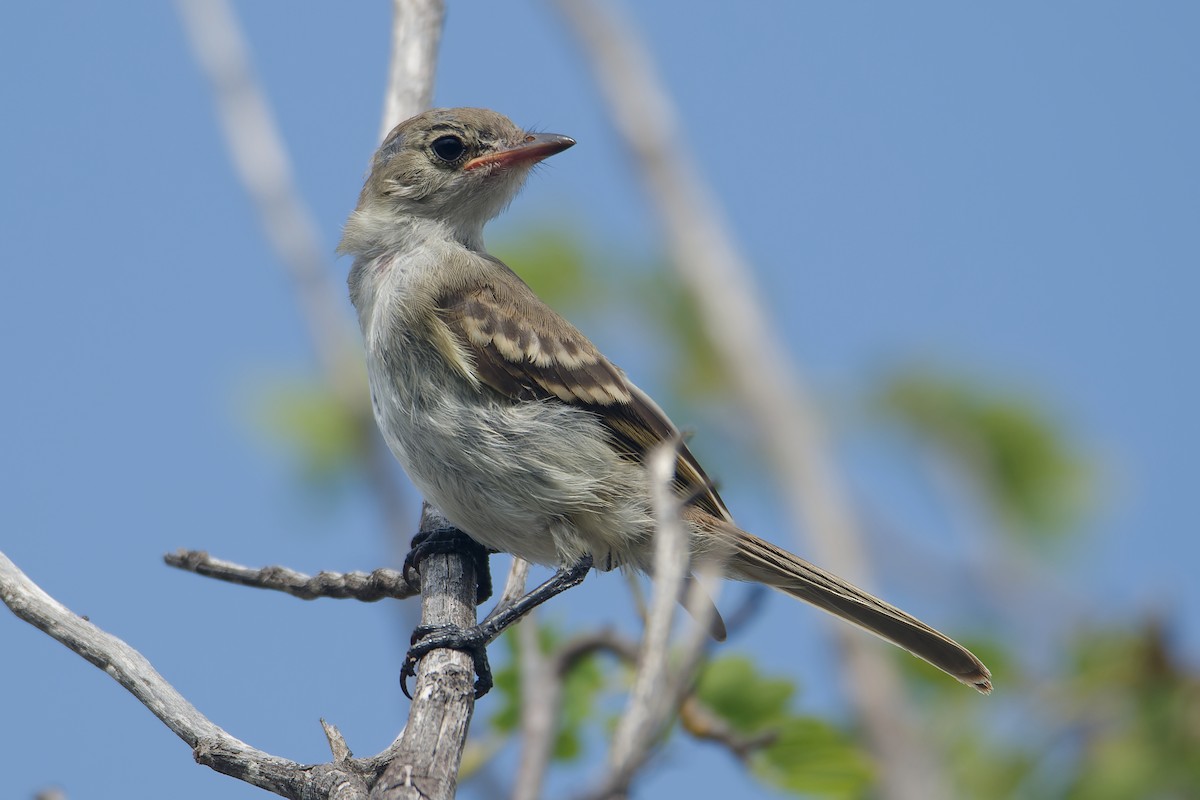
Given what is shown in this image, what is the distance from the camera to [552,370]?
5211 mm

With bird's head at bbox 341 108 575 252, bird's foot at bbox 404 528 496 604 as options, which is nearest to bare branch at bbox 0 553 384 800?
bird's foot at bbox 404 528 496 604

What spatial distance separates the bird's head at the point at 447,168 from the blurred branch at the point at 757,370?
2.25m

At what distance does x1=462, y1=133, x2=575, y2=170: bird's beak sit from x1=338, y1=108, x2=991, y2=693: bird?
1.75 feet

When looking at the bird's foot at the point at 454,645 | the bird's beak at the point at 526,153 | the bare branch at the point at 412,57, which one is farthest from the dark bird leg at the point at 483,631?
the bare branch at the point at 412,57

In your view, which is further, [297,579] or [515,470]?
[515,470]

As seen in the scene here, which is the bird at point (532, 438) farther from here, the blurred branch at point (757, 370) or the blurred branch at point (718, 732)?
the blurred branch at point (757, 370)

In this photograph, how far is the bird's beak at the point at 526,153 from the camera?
580 centimetres

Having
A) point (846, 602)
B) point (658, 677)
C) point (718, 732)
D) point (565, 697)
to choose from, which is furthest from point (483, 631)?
point (658, 677)

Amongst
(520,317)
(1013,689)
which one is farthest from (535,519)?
(1013,689)

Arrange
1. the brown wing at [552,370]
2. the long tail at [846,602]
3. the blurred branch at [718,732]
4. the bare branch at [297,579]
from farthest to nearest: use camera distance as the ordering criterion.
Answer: the brown wing at [552,370] < the long tail at [846,602] < the bare branch at [297,579] < the blurred branch at [718,732]

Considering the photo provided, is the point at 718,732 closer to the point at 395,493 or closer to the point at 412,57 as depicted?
the point at 395,493

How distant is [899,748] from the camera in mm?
2395

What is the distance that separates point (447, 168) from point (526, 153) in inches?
15.3

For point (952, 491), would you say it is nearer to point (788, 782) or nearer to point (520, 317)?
point (788, 782)
